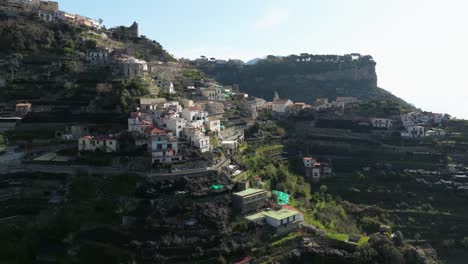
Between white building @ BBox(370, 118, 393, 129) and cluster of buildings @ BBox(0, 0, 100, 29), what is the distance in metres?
43.0

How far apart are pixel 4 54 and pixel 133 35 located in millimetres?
23921

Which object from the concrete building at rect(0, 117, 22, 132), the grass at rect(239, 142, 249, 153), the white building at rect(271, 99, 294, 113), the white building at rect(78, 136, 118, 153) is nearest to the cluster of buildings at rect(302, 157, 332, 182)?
the grass at rect(239, 142, 249, 153)

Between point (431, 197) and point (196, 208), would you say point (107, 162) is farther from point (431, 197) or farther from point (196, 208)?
point (431, 197)

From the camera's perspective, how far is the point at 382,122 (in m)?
49.5

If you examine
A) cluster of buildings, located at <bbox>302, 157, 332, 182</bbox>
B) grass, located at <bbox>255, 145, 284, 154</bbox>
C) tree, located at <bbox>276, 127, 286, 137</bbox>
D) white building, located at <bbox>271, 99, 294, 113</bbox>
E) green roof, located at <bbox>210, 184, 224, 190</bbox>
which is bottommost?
cluster of buildings, located at <bbox>302, 157, 332, 182</bbox>

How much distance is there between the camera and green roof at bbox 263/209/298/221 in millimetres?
26427

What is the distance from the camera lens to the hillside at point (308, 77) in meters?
90.6

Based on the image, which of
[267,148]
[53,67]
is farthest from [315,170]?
[53,67]

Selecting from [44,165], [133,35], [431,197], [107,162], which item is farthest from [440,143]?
[133,35]

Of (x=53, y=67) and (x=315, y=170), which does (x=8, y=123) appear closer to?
(x=53, y=67)

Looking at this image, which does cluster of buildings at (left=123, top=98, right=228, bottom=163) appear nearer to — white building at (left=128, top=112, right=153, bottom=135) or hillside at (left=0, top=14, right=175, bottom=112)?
white building at (left=128, top=112, right=153, bottom=135)

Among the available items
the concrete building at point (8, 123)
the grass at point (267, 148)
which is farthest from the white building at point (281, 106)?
the concrete building at point (8, 123)

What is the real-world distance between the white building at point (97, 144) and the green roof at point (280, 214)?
1317cm

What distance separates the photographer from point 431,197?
3588 centimetres
